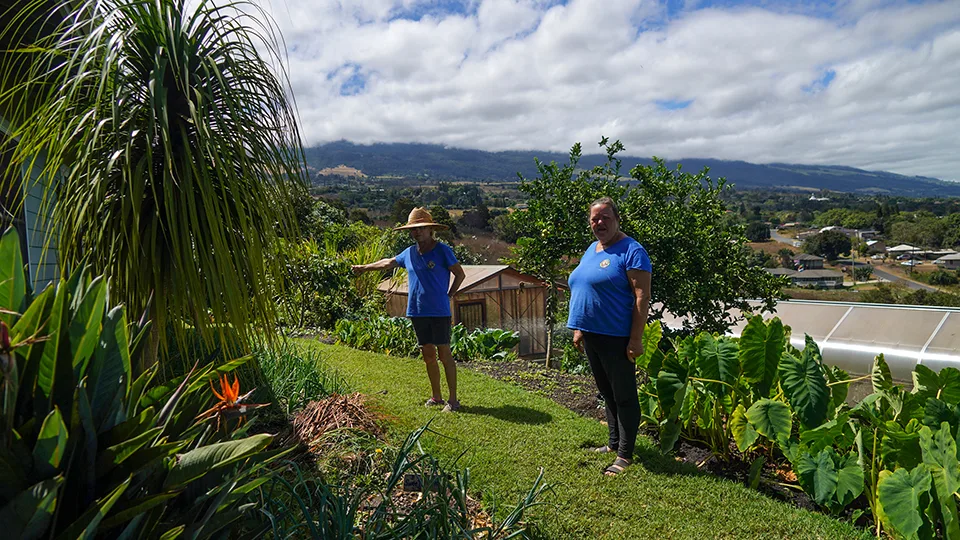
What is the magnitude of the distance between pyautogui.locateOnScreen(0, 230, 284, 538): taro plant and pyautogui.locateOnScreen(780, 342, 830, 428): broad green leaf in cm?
333

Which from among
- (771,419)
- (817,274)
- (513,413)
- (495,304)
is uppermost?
(771,419)

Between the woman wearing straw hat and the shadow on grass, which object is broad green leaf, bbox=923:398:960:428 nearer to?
the shadow on grass

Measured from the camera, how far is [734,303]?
7.06 metres

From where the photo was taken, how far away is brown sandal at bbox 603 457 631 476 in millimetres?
3730

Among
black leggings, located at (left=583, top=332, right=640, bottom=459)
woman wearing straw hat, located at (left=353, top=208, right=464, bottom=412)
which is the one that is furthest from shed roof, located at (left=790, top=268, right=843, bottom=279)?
black leggings, located at (left=583, top=332, right=640, bottom=459)

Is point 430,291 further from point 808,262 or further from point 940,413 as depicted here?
point 808,262

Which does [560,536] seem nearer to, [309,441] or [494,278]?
[309,441]

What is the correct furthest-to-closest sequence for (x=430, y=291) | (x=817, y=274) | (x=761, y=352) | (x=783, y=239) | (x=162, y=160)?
(x=783, y=239)
(x=817, y=274)
(x=430, y=291)
(x=761, y=352)
(x=162, y=160)

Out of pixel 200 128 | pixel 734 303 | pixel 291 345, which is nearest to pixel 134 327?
pixel 200 128

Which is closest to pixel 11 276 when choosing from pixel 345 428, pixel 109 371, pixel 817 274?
pixel 109 371

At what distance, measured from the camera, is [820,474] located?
3.35 metres

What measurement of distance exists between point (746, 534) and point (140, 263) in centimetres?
332

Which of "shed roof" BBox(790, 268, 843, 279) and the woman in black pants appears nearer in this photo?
the woman in black pants

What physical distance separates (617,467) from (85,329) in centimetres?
314
